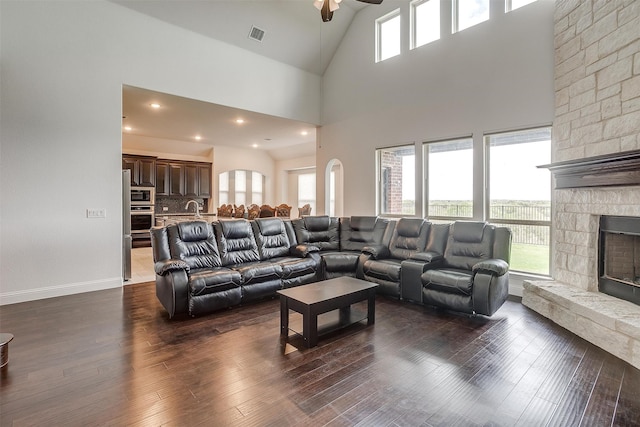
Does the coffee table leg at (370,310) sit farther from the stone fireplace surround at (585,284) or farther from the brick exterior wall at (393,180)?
the brick exterior wall at (393,180)

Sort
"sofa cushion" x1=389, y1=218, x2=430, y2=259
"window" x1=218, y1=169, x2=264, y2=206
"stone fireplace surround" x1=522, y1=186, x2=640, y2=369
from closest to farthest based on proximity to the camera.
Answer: "stone fireplace surround" x1=522, y1=186, x2=640, y2=369
"sofa cushion" x1=389, y1=218, x2=430, y2=259
"window" x1=218, y1=169, x2=264, y2=206

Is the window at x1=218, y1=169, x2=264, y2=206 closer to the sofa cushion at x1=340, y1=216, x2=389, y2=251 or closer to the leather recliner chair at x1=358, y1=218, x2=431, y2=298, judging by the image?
the sofa cushion at x1=340, y1=216, x2=389, y2=251

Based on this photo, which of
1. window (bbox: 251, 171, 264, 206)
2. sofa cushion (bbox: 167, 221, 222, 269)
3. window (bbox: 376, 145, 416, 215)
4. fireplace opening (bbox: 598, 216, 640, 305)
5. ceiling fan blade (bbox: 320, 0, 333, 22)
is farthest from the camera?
window (bbox: 251, 171, 264, 206)

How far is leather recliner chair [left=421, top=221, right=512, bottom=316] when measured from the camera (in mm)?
3463

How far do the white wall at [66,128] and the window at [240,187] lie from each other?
18.0 ft

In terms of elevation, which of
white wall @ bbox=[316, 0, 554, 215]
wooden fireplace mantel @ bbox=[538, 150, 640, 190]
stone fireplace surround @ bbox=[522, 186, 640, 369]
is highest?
white wall @ bbox=[316, 0, 554, 215]

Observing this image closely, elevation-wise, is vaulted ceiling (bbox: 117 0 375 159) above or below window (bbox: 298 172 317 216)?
above

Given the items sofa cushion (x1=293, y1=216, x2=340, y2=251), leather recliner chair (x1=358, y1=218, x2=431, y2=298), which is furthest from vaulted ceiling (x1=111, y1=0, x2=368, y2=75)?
leather recliner chair (x1=358, y1=218, x2=431, y2=298)

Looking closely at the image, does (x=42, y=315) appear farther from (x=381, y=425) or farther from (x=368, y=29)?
(x=368, y=29)

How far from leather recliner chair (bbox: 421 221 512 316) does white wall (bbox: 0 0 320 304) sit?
460cm

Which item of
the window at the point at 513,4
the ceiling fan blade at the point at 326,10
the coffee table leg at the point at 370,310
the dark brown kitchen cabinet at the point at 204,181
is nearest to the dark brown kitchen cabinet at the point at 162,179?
the dark brown kitchen cabinet at the point at 204,181

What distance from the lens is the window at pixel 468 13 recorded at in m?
4.81

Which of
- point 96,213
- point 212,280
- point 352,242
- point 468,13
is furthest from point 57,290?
point 468,13

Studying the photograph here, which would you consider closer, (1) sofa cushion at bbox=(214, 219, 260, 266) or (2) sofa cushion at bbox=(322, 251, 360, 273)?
(1) sofa cushion at bbox=(214, 219, 260, 266)
